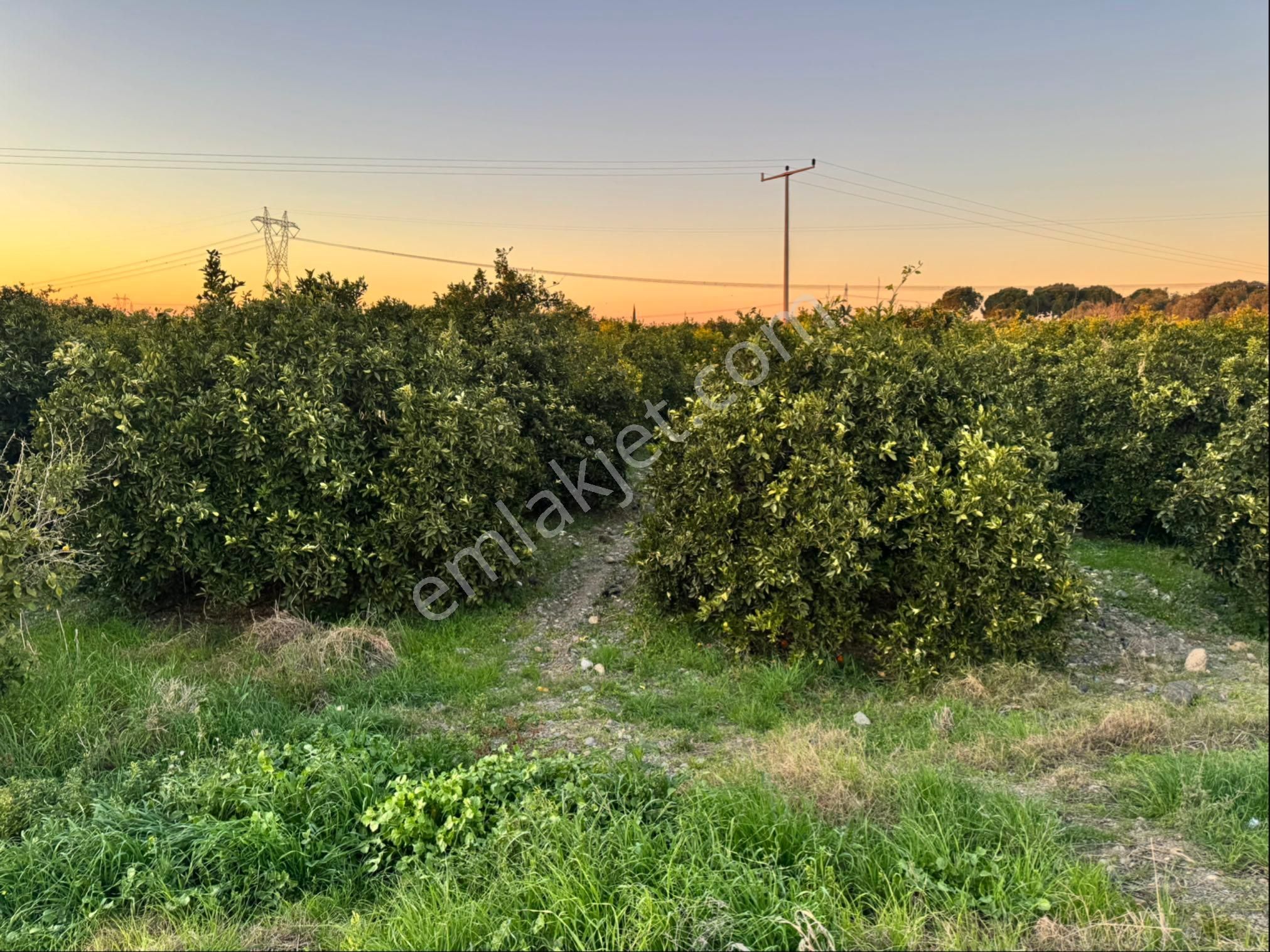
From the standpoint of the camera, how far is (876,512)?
5.15 meters

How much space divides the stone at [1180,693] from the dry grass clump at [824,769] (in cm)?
156

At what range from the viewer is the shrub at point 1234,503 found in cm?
278

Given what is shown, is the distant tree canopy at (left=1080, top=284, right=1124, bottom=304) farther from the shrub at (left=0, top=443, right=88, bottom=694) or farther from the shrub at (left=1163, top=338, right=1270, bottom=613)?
the shrub at (left=0, top=443, right=88, bottom=694)

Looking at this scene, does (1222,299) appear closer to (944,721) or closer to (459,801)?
(944,721)

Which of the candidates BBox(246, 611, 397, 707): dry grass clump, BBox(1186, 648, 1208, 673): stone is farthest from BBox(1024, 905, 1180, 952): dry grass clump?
BBox(246, 611, 397, 707): dry grass clump

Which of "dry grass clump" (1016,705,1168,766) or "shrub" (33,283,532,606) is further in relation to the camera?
"shrub" (33,283,532,606)

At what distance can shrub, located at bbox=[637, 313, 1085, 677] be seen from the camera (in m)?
4.86

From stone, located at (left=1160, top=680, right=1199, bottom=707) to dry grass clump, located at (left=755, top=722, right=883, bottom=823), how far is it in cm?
156

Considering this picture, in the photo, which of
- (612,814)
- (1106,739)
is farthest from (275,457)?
Answer: (1106,739)

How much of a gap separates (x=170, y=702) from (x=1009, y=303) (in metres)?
13.1

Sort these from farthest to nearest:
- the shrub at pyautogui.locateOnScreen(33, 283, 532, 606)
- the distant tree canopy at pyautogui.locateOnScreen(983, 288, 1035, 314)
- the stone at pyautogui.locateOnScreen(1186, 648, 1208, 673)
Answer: the distant tree canopy at pyautogui.locateOnScreen(983, 288, 1035, 314), the shrub at pyautogui.locateOnScreen(33, 283, 532, 606), the stone at pyautogui.locateOnScreen(1186, 648, 1208, 673)

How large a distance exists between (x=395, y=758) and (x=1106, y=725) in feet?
11.8

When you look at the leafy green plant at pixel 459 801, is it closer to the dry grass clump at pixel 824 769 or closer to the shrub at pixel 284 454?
the dry grass clump at pixel 824 769

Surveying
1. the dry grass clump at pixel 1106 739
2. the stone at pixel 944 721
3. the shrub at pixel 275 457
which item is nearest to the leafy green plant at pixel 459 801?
the stone at pixel 944 721
